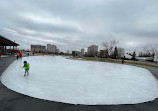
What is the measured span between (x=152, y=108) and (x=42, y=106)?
3.40 meters

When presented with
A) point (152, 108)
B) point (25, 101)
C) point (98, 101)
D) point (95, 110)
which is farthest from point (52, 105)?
point (152, 108)

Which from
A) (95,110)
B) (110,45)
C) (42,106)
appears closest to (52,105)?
(42,106)

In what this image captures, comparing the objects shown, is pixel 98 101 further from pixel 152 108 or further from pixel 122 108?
pixel 152 108

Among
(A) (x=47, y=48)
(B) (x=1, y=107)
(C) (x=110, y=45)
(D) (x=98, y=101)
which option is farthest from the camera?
(A) (x=47, y=48)

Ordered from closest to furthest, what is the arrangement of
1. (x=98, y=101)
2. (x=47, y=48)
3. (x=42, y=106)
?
(x=42, y=106)
(x=98, y=101)
(x=47, y=48)

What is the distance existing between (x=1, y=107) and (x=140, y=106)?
13.6ft

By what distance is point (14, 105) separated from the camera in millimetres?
2285

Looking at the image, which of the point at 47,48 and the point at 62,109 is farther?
the point at 47,48

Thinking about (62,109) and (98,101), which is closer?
(62,109)

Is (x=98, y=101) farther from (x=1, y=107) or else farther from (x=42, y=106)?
(x=1, y=107)

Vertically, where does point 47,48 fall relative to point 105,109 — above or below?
above

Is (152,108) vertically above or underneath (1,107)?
underneath

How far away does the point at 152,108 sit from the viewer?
254 centimetres

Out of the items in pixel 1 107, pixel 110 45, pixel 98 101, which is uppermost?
pixel 110 45
